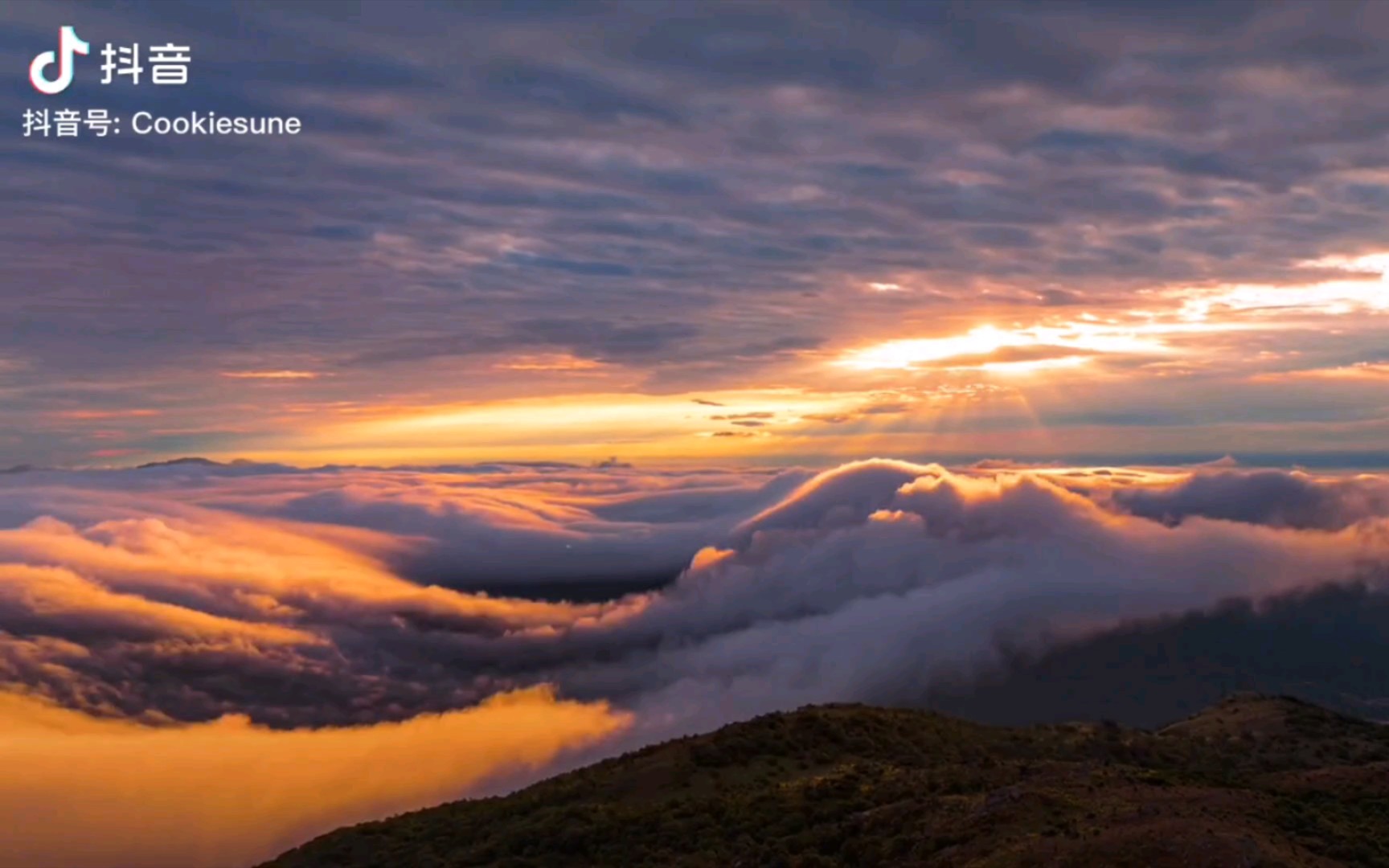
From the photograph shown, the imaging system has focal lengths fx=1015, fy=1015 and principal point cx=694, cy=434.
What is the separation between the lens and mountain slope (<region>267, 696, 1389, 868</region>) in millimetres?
39219

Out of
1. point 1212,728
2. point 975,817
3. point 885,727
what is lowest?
point 1212,728

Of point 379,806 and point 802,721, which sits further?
point 379,806

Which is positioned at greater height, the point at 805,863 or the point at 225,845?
the point at 805,863

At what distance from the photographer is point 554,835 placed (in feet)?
175

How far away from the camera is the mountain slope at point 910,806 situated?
39.2 m

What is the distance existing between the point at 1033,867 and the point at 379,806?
18119cm

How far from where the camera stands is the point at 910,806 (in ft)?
158

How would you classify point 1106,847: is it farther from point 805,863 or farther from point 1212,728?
point 1212,728

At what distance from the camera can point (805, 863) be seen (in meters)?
43.5

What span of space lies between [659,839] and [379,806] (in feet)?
Answer: 530

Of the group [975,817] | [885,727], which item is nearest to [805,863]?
[975,817]

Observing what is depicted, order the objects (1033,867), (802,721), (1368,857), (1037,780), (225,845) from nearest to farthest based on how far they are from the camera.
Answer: (1033,867) → (1368,857) → (1037,780) → (802,721) → (225,845)

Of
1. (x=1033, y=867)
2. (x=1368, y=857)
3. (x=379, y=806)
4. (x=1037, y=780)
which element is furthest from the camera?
(x=379, y=806)

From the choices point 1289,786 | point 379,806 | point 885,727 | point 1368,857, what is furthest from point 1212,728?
point 379,806
